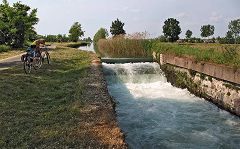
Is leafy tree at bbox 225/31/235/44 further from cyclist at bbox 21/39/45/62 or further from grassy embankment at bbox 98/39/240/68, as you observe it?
cyclist at bbox 21/39/45/62

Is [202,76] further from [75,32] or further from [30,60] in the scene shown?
[75,32]

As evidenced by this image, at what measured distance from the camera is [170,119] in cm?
1301

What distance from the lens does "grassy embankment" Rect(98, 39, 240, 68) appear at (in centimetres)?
1594

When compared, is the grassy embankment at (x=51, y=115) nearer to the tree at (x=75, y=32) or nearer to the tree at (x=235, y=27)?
the tree at (x=235, y=27)

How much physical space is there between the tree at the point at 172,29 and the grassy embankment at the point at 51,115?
188ft

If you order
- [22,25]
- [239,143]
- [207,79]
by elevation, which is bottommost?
[239,143]

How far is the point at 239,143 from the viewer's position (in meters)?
10.4

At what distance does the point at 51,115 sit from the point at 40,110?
745 millimetres

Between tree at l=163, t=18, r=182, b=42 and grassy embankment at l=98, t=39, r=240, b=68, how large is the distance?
1107 inches

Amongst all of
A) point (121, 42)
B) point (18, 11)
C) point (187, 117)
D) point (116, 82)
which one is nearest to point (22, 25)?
point (18, 11)

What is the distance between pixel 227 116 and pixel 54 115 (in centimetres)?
743

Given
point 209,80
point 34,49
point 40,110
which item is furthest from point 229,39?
point 40,110

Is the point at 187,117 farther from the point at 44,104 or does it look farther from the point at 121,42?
the point at 121,42

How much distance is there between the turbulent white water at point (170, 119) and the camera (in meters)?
10.3
